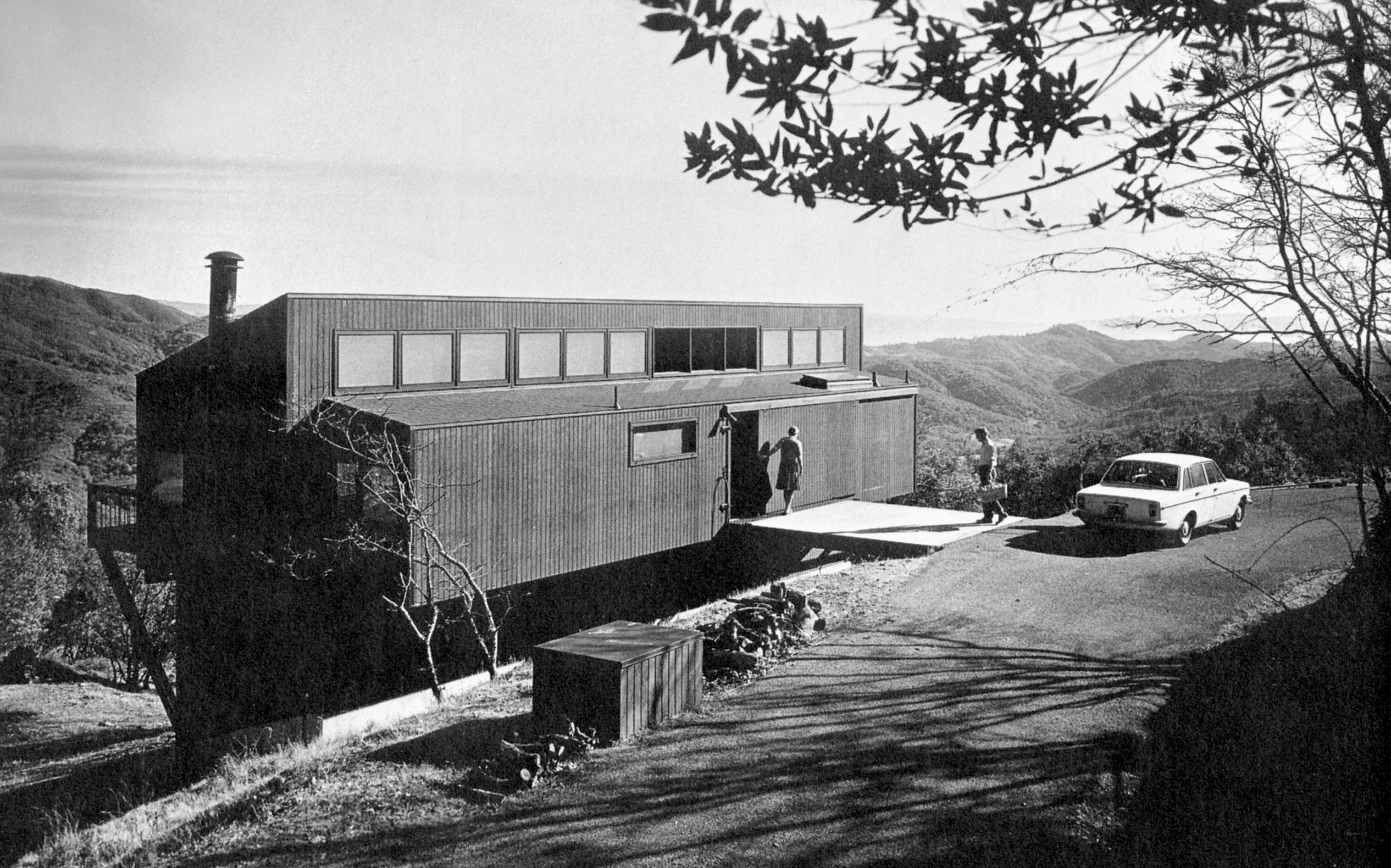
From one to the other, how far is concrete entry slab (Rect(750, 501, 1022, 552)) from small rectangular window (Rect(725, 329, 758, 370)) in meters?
4.57

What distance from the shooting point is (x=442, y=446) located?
13.4m

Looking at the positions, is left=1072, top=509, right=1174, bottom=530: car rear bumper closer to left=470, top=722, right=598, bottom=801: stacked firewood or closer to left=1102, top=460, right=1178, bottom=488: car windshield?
left=1102, top=460, right=1178, bottom=488: car windshield

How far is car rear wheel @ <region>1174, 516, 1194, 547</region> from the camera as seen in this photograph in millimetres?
14258

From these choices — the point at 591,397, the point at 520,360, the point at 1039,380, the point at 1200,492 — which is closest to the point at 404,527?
the point at 591,397

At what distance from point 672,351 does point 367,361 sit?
7.37 meters

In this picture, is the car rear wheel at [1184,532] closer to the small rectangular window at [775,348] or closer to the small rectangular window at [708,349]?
the small rectangular window at [708,349]

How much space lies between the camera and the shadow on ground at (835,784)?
5863 millimetres

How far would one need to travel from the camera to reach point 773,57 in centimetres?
307

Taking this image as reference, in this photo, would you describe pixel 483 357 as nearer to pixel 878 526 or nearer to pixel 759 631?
pixel 878 526

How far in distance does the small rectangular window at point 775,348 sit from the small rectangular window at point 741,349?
15.3 inches

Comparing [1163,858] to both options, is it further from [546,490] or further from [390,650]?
[390,650]

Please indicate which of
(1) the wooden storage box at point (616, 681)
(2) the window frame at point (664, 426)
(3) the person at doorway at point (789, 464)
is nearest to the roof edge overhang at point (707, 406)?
(2) the window frame at point (664, 426)

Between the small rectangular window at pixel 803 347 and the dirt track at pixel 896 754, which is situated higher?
the small rectangular window at pixel 803 347

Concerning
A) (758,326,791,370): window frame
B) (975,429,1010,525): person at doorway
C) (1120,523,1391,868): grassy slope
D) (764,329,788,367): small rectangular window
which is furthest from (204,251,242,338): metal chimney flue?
(1120,523,1391,868): grassy slope
